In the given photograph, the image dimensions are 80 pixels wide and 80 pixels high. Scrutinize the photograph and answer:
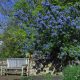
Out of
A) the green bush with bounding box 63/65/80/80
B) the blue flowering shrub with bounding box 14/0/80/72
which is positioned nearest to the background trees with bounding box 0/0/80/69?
the blue flowering shrub with bounding box 14/0/80/72

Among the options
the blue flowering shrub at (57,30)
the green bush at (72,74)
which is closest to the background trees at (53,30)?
the blue flowering shrub at (57,30)

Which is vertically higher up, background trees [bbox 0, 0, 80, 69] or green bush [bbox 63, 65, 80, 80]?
background trees [bbox 0, 0, 80, 69]

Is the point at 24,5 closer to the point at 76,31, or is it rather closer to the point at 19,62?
the point at 76,31

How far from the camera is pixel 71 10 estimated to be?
24.6 metres

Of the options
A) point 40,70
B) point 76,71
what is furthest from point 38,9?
point 76,71

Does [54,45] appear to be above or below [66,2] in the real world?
below

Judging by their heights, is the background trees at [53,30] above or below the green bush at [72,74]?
above

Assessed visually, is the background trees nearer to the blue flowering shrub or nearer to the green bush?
the blue flowering shrub

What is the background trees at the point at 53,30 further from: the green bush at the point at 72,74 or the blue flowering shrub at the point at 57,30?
the green bush at the point at 72,74

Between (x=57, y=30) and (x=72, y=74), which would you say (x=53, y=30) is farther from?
(x=72, y=74)

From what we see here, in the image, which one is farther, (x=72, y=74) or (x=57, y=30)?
(x=57, y=30)

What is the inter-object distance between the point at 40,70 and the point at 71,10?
18.1 feet

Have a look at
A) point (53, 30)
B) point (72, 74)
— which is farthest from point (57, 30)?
point (72, 74)

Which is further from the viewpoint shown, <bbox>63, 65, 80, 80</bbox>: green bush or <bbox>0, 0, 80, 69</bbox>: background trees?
<bbox>0, 0, 80, 69</bbox>: background trees
